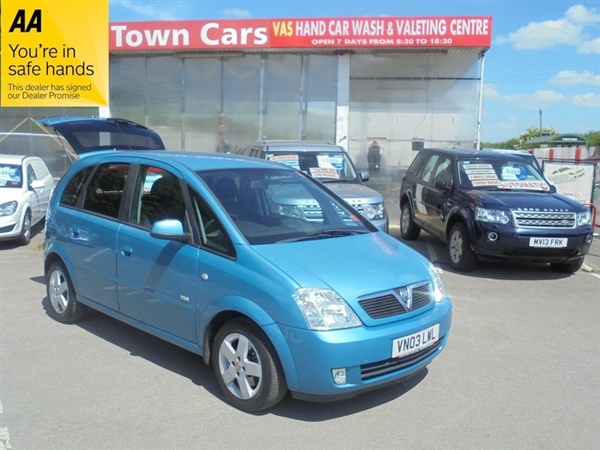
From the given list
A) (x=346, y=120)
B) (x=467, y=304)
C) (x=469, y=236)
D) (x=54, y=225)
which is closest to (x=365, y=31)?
(x=346, y=120)

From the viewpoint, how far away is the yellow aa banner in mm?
14344

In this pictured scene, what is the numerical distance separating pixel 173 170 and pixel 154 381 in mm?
1629

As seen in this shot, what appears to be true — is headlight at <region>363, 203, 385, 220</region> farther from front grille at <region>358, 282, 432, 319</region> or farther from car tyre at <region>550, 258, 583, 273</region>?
front grille at <region>358, 282, 432, 319</region>

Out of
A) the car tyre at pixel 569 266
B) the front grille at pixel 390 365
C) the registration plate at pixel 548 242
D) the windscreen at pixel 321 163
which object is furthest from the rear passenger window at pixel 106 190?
the car tyre at pixel 569 266

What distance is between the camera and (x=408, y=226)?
11.0 metres

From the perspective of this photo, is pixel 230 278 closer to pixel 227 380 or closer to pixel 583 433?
pixel 227 380

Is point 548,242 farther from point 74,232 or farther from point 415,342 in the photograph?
point 74,232

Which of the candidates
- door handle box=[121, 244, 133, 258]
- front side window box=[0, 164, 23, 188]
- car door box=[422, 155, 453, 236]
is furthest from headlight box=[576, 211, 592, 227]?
front side window box=[0, 164, 23, 188]

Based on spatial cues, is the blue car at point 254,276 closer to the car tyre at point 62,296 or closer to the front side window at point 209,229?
the front side window at point 209,229

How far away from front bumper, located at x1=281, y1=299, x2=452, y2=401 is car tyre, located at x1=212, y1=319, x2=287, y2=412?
15cm

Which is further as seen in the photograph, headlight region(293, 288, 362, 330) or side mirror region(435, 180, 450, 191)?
side mirror region(435, 180, 450, 191)

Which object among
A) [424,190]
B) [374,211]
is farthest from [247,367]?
[424,190]

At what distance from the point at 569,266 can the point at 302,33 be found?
385 inches

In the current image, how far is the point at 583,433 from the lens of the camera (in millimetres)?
3617
